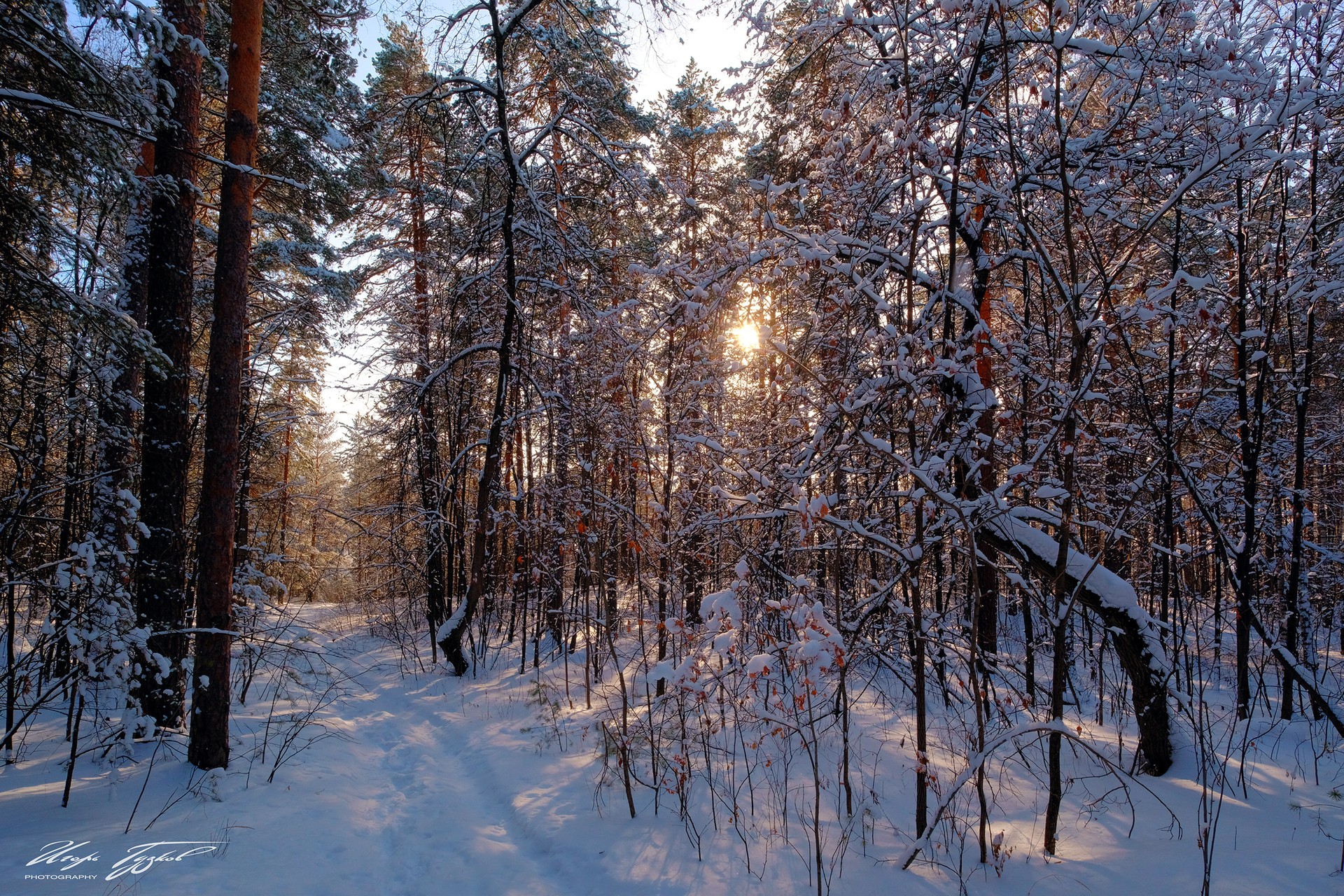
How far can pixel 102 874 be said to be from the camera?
3.50 meters

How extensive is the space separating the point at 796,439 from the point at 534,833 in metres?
3.77

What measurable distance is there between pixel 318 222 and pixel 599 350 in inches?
321

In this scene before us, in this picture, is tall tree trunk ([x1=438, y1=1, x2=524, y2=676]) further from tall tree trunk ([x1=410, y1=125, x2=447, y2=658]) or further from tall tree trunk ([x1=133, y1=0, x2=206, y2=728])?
tall tree trunk ([x1=133, y1=0, x2=206, y2=728])

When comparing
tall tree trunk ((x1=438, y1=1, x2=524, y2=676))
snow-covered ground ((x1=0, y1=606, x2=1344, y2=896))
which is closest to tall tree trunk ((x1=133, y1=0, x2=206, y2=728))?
snow-covered ground ((x1=0, y1=606, x2=1344, y2=896))

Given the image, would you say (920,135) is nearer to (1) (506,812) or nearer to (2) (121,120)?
(2) (121,120)

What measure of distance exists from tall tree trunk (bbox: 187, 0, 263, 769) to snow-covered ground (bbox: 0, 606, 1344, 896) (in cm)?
59

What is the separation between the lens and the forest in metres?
3.55

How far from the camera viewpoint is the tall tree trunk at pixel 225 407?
504 cm

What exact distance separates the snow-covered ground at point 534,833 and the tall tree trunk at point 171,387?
947mm
